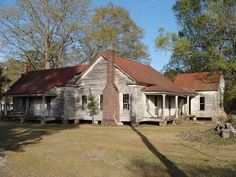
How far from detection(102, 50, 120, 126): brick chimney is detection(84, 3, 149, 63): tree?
25.8 meters

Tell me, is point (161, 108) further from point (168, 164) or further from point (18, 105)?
point (168, 164)

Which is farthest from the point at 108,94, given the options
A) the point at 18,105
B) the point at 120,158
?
the point at 120,158

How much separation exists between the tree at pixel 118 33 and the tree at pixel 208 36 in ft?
61.2

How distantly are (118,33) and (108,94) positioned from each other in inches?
1216

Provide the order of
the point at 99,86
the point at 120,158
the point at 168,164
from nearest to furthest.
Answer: the point at 168,164
the point at 120,158
the point at 99,86

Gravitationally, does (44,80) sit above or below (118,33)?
below

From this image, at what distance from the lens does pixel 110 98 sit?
3403 centimetres

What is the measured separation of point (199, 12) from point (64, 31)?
20693 mm

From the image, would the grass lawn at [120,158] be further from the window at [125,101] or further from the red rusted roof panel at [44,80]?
the red rusted roof panel at [44,80]

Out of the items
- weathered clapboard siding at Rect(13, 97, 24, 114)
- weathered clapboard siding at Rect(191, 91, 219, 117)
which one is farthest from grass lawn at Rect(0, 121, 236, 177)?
weathered clapboard siding at Rect(191, 91, 219, 117)

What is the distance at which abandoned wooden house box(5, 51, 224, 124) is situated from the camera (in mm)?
33562

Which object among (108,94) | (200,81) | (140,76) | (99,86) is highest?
(200,81)

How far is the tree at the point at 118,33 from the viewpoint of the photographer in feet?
199

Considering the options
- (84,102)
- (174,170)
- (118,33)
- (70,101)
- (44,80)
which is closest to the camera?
(174,170)
